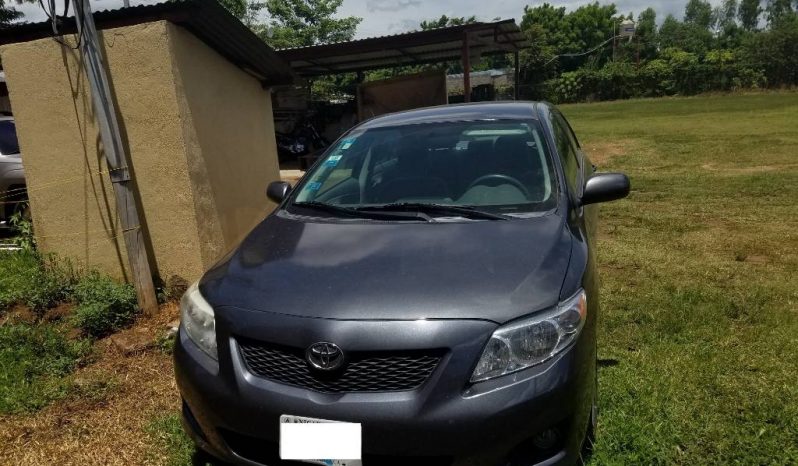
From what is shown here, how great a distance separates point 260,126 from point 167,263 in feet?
7.63

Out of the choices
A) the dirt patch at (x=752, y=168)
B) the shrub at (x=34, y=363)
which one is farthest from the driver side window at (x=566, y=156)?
the dirt patch at (x=752, y=168)

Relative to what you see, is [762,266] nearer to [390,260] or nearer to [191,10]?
[390,260]

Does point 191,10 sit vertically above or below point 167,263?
above

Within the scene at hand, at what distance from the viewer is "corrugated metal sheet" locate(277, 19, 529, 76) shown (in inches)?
455

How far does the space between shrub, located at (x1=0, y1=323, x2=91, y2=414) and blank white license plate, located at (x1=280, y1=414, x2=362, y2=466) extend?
210cm

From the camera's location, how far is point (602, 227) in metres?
6.39

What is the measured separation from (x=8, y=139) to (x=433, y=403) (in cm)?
725

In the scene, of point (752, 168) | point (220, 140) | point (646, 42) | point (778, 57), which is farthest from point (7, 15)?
point (646, 42)

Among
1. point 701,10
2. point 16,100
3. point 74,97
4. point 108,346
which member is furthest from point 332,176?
point 701,10

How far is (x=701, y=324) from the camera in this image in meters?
3.69

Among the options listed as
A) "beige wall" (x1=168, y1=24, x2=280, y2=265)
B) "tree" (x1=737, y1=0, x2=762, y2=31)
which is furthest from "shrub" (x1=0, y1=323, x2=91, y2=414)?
"tree" (x1=737, y1=0, x2=762, y2=31)

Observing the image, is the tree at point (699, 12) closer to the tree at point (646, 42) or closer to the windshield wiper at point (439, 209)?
the tree at point (646, 42)

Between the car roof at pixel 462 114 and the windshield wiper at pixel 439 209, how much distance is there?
93 centimetres

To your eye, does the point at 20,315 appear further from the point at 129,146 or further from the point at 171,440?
the point at 171,440
